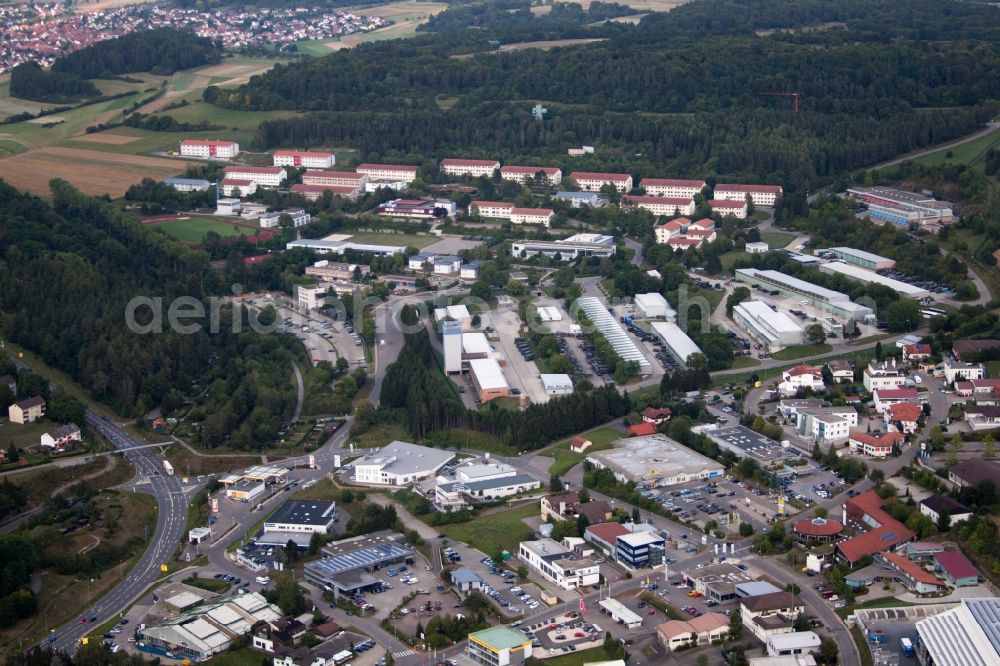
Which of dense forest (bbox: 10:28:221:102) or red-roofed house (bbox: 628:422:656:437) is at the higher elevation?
dense forest (bbox: 10:28:221:102)

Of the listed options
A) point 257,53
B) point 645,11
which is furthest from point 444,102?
point 645,11

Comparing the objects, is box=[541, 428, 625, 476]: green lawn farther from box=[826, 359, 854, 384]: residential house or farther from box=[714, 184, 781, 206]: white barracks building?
box=[714, 184, 781, 206]: white barracks building

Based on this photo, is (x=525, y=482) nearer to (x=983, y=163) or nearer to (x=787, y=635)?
(x=787, y=635)

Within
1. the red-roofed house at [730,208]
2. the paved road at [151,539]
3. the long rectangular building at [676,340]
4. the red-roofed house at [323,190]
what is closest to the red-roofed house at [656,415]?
the long rectangular building at [676,340]

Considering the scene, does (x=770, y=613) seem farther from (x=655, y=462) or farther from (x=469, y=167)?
(x=469, y=167)

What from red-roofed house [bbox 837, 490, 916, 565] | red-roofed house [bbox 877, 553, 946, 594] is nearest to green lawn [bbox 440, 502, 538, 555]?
red-roofed house [bbox 837, 490, 916, 565]

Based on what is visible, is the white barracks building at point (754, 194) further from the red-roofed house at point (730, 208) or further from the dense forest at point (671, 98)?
the dense forest at point (671, 98)

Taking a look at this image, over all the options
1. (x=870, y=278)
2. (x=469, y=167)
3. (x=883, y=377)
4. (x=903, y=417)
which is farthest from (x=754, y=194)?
(x=903, y=417)
